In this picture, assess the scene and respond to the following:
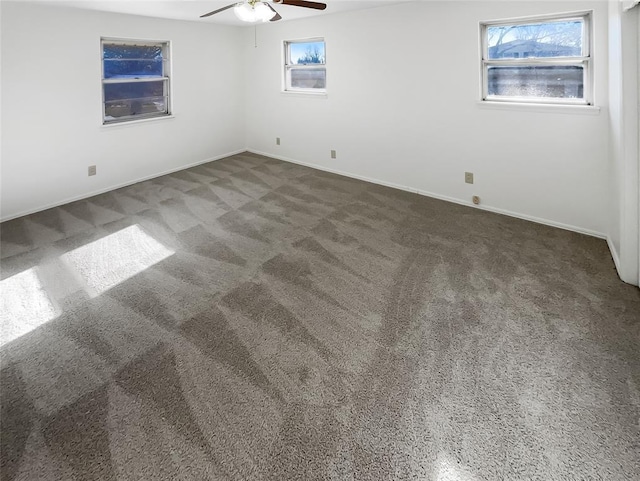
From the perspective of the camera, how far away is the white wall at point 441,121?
3404mm

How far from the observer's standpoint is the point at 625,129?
253 centimetres

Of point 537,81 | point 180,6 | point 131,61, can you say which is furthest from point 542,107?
point 131,61

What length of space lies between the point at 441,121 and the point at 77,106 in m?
4.14

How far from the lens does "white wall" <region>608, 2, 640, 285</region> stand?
8.04 feet

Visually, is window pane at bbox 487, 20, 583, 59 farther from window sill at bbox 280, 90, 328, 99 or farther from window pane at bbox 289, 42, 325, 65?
window pane at bbox 289, 42, 325, 65

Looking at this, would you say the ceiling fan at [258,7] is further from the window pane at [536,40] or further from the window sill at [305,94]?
the window sill at [305,94]

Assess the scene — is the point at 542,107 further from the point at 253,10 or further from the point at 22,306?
the point at 22,306

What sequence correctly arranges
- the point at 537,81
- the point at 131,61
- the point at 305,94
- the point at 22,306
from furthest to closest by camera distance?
the point at 305,94 → the point at 131,61 → the point at 537,81 → the point at 22,306

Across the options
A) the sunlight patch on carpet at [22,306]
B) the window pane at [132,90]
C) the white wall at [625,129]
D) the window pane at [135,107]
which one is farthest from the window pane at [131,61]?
the white wall at [625,129]

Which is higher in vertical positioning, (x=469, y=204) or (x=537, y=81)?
(x=537, y=81)

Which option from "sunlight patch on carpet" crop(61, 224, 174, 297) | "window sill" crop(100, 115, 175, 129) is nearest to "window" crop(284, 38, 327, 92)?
"window sill" crop(100, 115, 175, 129)

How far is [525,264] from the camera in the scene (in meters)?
2.97

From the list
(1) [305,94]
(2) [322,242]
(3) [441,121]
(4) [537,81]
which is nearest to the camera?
(2) [322,242]

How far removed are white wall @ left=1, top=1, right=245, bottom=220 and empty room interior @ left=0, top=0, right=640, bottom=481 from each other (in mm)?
24
